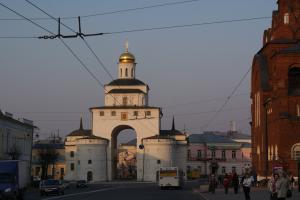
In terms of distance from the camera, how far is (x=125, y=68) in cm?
11750

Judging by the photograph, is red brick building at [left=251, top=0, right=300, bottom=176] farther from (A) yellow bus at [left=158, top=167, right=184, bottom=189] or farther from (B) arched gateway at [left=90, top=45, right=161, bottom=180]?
(B) arched gateway at [left=90, top=45, right=161, bottom=180]

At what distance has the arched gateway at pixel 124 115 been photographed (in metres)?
113

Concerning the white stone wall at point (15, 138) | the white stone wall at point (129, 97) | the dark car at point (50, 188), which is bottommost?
the dark car at point (50, 188)

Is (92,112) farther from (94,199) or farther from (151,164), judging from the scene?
(94,199)

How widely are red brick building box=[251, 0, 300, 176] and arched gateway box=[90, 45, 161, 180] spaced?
39.8 metres

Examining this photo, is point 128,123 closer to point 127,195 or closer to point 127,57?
point 127,57

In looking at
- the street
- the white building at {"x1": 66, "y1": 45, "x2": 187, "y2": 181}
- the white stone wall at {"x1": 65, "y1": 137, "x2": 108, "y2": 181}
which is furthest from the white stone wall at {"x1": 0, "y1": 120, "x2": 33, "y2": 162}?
the white building at {"x1": 66, "y1": 45, "x2": 187, "y2": 181}

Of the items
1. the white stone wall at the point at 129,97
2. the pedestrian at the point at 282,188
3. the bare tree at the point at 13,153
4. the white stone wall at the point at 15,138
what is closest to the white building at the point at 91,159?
the white stone wall at the point at 129,97

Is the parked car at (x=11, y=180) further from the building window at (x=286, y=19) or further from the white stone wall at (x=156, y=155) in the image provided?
the white stone wall at (x=156, y=155)

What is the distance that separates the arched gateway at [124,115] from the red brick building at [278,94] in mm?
39750

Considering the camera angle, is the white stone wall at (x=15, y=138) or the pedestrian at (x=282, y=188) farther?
the white stone wall at (x=15, y=138)

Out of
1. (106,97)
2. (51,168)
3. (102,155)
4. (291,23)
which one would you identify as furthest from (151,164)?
(291,23)

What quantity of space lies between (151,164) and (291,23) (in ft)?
149

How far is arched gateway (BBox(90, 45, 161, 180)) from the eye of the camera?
113 meters
